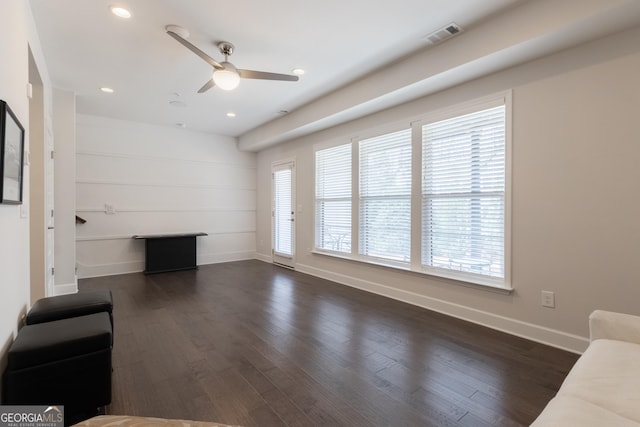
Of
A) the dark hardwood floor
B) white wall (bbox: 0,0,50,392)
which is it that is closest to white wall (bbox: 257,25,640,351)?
the dark hardwood floor

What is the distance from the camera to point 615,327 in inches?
64.3

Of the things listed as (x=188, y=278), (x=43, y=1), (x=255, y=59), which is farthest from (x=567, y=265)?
(x=188, y=278)

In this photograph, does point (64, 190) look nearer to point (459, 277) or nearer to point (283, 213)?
point (283, 213)

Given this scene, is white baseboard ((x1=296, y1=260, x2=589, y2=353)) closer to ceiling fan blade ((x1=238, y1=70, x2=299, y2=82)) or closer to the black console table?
ceiling fan blade ((x1=238, y1=70, x2=299, y2=82))

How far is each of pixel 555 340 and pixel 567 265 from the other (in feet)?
2.20

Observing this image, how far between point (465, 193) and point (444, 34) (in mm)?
1589

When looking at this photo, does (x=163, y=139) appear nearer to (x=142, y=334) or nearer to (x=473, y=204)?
(x=142, y=334)

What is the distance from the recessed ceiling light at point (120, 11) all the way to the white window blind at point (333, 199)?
3110mm

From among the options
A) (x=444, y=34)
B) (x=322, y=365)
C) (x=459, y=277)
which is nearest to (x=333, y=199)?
(x=459, y=277)

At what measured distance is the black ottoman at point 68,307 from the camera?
6.47 feet

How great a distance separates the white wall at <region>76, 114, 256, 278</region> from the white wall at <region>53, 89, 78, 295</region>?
1.17m

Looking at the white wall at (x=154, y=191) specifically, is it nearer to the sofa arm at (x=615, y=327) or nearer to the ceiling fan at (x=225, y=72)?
the ceiling fan at (x=225, y=72)

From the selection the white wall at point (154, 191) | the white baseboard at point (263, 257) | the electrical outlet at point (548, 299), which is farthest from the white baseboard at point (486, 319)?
the white wall at point (154, 191)

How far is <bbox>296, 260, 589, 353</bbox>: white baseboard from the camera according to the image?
2.58m
